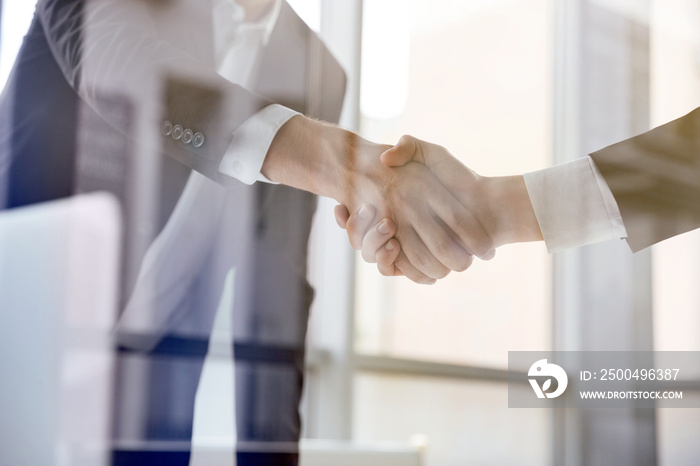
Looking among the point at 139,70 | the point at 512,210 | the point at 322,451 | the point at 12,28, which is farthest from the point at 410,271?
the point at 12,28

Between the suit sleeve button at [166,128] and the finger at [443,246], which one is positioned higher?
the suit sleeve button at [166,128]

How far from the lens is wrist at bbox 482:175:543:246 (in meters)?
0.67

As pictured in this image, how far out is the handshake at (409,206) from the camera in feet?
2.24

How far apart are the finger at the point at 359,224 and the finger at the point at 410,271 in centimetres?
5

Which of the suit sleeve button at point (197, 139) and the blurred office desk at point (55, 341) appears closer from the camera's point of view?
the blurred office desk at point (55, 341)

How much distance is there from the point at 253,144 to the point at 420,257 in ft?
0.77

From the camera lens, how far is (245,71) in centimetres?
73

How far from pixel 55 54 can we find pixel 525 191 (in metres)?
0.53

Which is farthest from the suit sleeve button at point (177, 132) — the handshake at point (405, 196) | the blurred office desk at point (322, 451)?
the blurred office desk at point (322, 451)

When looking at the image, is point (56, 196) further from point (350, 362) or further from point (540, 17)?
point (540, 17)

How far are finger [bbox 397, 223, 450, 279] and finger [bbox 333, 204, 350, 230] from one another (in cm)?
6

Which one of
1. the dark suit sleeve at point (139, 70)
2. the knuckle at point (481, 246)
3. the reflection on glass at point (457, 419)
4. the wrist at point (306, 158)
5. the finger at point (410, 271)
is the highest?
the dark suit sleeve at point (139, 70)

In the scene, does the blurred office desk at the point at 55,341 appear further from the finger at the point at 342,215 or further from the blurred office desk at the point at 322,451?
the finger at the point at 342,215

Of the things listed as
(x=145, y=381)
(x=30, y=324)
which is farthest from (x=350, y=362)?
(x=30, y=324)
